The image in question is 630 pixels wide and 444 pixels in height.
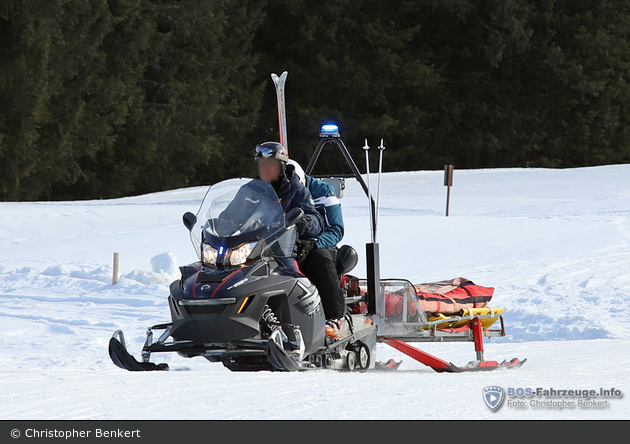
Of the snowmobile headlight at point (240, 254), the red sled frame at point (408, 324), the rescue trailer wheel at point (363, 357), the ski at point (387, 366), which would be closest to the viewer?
the snowmobile headlight at point (240, 254)

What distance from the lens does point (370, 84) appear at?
28234 millimetres

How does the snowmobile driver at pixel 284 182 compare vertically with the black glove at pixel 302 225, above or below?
above

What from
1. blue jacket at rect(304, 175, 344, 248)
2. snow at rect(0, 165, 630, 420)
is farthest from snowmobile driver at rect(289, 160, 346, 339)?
snow at rect(0, 165, 630, 420)

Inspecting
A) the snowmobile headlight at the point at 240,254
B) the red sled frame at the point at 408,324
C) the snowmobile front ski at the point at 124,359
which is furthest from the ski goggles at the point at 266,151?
the snowmobile front ski at the point at 124,359

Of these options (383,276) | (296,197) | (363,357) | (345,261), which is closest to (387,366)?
(363,357)

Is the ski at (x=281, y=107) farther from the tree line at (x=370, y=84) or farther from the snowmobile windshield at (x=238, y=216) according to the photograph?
the tree line at (x=370, y=84)

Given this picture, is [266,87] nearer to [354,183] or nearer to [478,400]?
[354,183]

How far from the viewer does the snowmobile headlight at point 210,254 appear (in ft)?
15.2

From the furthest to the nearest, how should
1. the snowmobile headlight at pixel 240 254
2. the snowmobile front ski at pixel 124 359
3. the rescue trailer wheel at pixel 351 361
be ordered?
1. the rescue trailer wheel at pixel 351 361
2. the snowmobile front ski at pixel 124 359
3. the snowmobile headlight at pixel 240 254

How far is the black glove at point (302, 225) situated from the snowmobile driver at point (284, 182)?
50 mm

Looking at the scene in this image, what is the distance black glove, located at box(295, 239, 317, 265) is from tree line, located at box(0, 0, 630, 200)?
66.8 ft

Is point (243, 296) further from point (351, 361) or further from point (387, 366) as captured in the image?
point (387, 366)

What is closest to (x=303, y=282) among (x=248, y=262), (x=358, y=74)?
(x=248, y=262)
